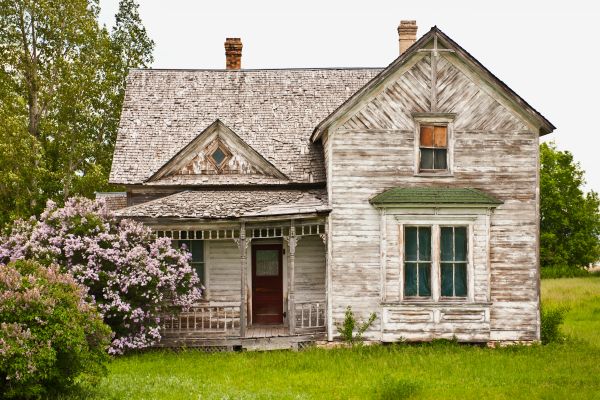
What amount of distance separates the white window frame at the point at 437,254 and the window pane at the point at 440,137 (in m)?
1.90

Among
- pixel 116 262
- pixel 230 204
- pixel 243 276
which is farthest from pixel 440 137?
pixel 116 262

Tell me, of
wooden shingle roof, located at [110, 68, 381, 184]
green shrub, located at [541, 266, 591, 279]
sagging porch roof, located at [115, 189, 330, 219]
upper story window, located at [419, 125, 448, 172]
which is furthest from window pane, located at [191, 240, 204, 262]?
green shrub, located at [541, 266, 591, 279]

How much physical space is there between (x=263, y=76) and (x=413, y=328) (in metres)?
10.7

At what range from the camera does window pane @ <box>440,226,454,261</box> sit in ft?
65.4

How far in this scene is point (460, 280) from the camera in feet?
65.5

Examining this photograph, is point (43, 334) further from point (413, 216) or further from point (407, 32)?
point (407, 32)

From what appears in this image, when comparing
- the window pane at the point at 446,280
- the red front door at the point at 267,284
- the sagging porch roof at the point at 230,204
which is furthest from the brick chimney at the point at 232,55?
the window pane at the point at 446,280

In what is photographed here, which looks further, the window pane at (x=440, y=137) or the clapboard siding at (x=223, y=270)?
the clapboard siding at (x=223, y=270)

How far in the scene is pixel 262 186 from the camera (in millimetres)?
22906

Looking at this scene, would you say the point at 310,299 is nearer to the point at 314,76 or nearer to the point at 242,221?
the point at 242,221

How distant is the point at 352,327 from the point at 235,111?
846cm

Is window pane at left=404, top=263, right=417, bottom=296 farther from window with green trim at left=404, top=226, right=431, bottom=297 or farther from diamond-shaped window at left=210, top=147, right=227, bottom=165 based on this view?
diamond-shaped window at left=210, top=147, right=227, bottom=165

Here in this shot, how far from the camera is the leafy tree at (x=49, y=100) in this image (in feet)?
106

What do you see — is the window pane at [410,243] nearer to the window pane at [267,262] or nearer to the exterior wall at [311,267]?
the exterior wall at [311,267]
